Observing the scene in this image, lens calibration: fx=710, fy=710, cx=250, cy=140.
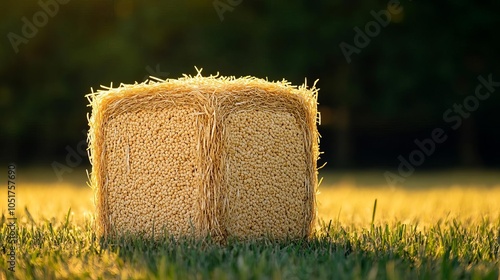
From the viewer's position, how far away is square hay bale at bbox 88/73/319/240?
4.68 meters

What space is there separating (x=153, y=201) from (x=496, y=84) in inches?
715

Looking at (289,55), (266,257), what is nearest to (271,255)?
(266,257)

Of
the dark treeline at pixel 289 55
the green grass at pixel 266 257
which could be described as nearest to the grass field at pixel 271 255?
the green grass at pixel 266 257

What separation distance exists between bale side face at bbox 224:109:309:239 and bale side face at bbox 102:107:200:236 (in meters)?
0.27

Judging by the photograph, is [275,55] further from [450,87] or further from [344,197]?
[344,197]

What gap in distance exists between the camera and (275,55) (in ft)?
65.6

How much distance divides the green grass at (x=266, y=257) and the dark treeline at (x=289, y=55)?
14.7 meters

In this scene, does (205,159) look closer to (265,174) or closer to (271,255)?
(265,174)

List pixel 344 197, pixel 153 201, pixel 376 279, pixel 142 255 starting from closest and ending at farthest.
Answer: pixel 376 279 < pixel 142 255 < pixel 153 201 < pixel 344 197

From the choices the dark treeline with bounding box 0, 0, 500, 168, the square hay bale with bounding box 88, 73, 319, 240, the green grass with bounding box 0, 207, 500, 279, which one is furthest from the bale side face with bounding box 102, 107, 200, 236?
the dark treeline with bounding box 0, 0, 500, 168

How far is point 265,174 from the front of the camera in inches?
192

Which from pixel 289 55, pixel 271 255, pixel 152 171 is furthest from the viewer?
pixel 289 55

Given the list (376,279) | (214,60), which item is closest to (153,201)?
(376,279)

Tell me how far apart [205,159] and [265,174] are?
18.9 inches
